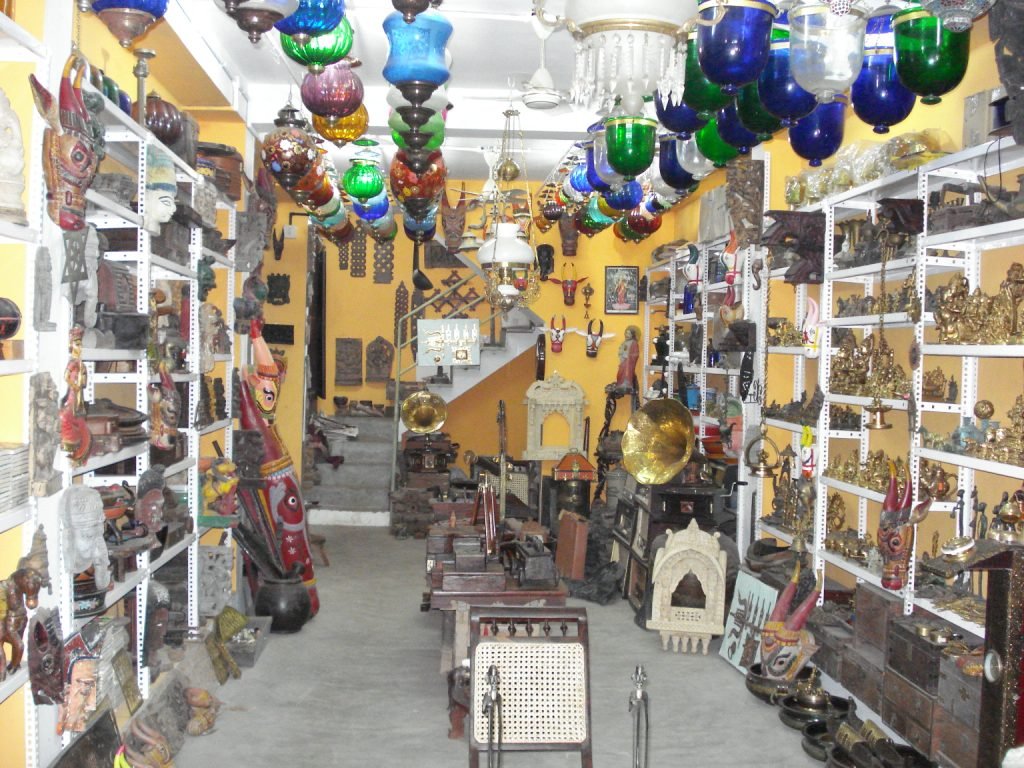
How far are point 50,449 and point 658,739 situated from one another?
304cm

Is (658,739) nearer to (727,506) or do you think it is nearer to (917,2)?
(727,506)

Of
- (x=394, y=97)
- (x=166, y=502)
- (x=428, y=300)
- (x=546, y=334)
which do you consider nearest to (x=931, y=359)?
(x=394, y=97)

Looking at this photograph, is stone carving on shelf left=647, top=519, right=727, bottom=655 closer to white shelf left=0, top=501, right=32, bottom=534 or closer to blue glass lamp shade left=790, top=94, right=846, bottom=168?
blue glass lamp shade left=790, top=94, right=846, bottom=168

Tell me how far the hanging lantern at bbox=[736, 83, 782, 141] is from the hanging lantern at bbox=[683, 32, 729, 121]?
0.31 feet

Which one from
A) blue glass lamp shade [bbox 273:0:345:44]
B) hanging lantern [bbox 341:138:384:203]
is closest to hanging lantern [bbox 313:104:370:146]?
hanging lantern [bbox 341:138:384:203]

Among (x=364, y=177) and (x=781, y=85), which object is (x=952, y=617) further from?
(x=364, y=177)

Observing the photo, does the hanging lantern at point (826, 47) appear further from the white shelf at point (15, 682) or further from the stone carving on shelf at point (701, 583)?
the stone carving on shelf at point (701, 583)

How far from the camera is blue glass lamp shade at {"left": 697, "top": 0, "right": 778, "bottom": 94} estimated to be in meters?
2.45

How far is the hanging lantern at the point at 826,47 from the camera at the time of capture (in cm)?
253

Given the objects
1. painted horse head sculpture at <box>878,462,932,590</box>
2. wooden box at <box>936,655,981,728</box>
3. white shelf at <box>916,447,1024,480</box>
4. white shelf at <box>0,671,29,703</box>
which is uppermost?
white shelf at <box>916,447,1024,480</box>

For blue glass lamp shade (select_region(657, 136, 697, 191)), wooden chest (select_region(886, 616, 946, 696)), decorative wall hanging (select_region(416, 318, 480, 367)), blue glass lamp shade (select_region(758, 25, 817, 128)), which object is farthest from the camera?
decorative wall hanging (select_region(416, 318, 480, 367))

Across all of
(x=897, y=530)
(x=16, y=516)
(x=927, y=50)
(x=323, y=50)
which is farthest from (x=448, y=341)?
(x=927, y=50)

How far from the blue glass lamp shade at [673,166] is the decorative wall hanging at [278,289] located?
676 centimetres

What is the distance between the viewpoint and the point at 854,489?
5.00 m
